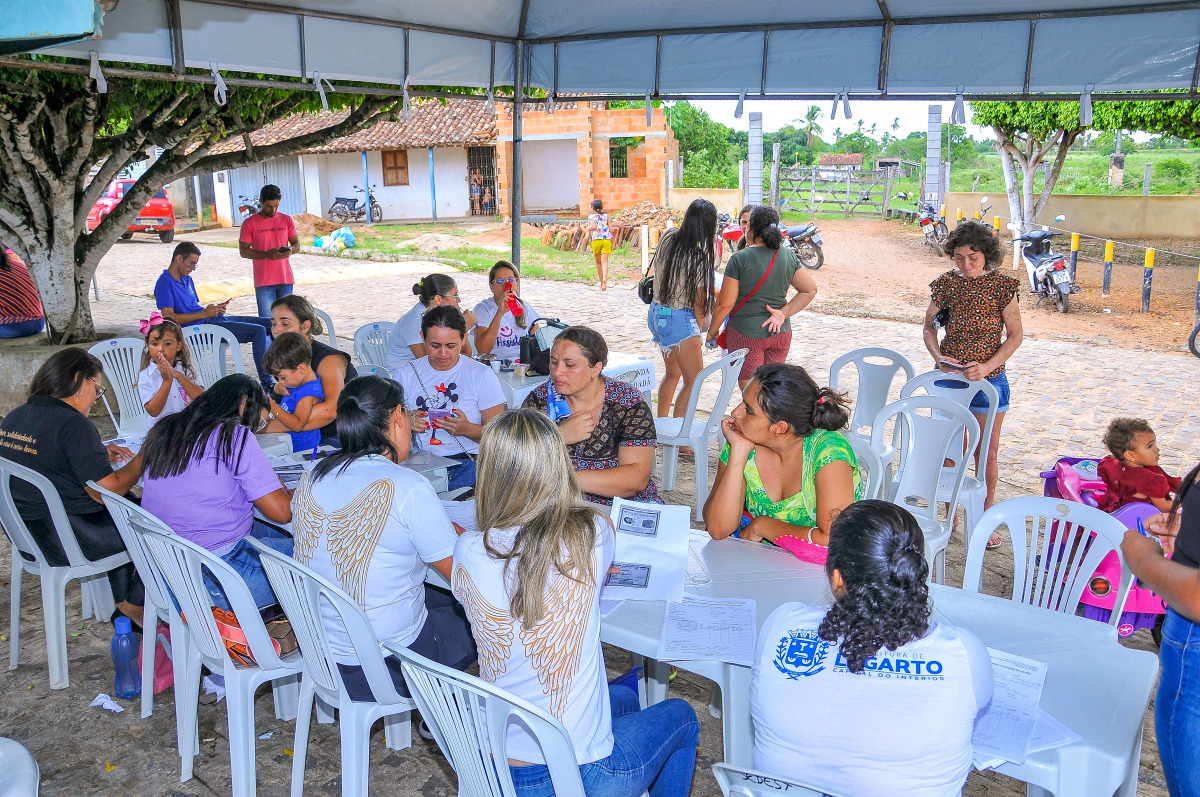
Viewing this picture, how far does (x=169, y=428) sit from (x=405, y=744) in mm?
1387

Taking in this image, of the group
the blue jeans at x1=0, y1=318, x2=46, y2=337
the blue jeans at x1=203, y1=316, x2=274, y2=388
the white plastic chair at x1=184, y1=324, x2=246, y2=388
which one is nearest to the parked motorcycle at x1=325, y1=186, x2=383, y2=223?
the blue jeans at x1=0, y1=318, x2=46, y2=337

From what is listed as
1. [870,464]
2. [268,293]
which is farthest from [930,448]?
[268,293]

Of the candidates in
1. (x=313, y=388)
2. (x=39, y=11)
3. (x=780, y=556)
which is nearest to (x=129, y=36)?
(x=313, y=388)

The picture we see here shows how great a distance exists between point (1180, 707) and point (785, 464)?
1.34 meters

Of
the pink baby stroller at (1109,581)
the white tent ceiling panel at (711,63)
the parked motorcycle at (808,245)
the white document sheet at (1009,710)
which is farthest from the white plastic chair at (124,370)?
the parked motorcycle at (808,245)

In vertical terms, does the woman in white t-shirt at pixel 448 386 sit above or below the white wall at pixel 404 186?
below

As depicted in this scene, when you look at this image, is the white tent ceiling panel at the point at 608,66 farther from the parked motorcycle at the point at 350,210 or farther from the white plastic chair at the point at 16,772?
the parked motorcycle at the point at 350,210

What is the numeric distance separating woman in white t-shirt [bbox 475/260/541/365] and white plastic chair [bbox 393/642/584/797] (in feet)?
12.5

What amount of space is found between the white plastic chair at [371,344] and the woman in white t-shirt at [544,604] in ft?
13.8

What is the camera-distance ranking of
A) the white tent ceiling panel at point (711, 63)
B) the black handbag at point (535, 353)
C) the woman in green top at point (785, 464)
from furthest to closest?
the white tent ceiling panel at point (711, 63) → the black handbag at point (535, 353) → the woman in green top at point (785, 464)

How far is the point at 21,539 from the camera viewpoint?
346 cm

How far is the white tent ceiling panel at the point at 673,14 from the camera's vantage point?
5121 millimetres

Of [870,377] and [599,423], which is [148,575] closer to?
[599,423]

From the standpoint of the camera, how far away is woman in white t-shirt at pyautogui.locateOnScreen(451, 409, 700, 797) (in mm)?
2033
